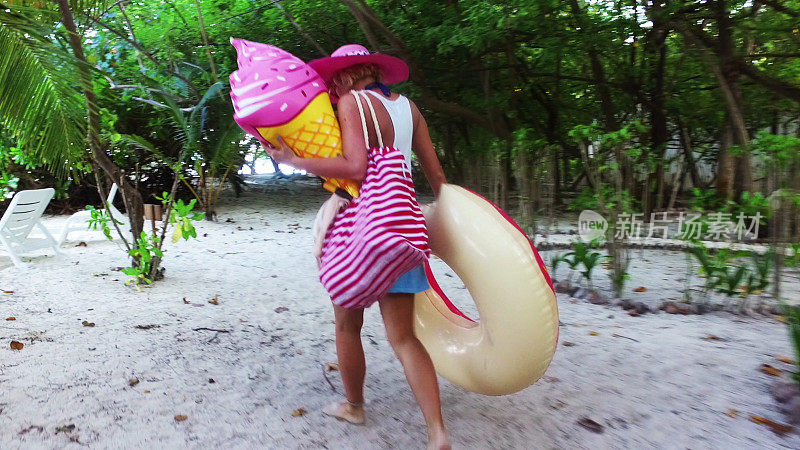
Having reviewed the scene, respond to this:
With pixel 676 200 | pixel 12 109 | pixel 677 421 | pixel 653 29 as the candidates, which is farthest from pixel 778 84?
pixel 12 109

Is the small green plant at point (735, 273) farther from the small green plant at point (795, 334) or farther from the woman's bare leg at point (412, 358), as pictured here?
the woman's bare leg at point (412, 358)

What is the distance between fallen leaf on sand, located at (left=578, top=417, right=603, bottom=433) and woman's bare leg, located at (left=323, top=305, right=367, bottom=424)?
0.93 metres

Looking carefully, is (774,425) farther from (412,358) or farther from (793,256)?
(793,256)

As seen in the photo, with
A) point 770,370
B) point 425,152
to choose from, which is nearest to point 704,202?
point 770,370

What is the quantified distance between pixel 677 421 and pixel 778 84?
607 centimetres

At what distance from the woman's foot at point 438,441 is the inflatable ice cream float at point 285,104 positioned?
0.91 m

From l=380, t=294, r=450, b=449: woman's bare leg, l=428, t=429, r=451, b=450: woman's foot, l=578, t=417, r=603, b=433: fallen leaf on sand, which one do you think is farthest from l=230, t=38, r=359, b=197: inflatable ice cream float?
l=578, t=417, r=603, b=433: fallen leaf on sand

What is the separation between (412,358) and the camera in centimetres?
207

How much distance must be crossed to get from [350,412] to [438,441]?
1.75 ft

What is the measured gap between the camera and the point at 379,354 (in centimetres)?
323

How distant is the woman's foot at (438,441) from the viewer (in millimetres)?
1979

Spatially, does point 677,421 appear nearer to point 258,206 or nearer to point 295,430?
point 295,430

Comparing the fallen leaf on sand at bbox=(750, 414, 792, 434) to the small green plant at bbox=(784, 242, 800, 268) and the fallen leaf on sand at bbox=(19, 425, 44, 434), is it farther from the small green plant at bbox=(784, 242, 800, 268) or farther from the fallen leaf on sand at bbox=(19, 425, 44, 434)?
the fallen leaf on sand at bbox=(19, 425, 44, 434)

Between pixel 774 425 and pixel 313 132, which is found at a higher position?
pixel 313 132
